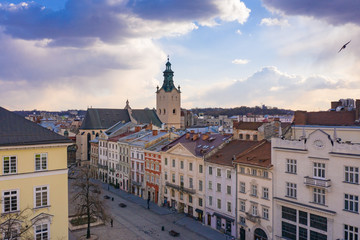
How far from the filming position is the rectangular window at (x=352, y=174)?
3149 cm

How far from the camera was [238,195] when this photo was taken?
42688 millimetres

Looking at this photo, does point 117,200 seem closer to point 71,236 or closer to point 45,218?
point 71,236

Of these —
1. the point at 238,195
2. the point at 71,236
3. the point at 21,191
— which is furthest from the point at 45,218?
the point at 238,195

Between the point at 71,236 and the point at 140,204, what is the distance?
1935 centimetres

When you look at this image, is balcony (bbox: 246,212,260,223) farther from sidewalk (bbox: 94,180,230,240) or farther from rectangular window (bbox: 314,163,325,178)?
rectangular window (bbox: 314,163,325,178)

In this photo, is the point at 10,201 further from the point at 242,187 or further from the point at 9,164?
the point at 242,187

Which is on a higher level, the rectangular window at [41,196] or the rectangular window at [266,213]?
the rectangular window at [41,196]

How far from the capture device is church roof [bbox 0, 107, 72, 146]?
2784cm

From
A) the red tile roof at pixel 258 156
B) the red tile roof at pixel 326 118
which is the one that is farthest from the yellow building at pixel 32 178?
the red tile roof at pixel 326 118

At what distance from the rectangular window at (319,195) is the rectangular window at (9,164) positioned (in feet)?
95.7

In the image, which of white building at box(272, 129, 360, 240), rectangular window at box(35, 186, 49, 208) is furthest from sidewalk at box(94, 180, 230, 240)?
rectangular window at box(35, 186, 49, 208)

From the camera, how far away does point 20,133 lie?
94.1 ft

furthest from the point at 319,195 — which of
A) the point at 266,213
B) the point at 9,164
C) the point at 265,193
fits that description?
the point at 9,164

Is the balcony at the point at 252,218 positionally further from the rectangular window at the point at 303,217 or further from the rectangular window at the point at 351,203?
the rectangular window at the point at 351,203
